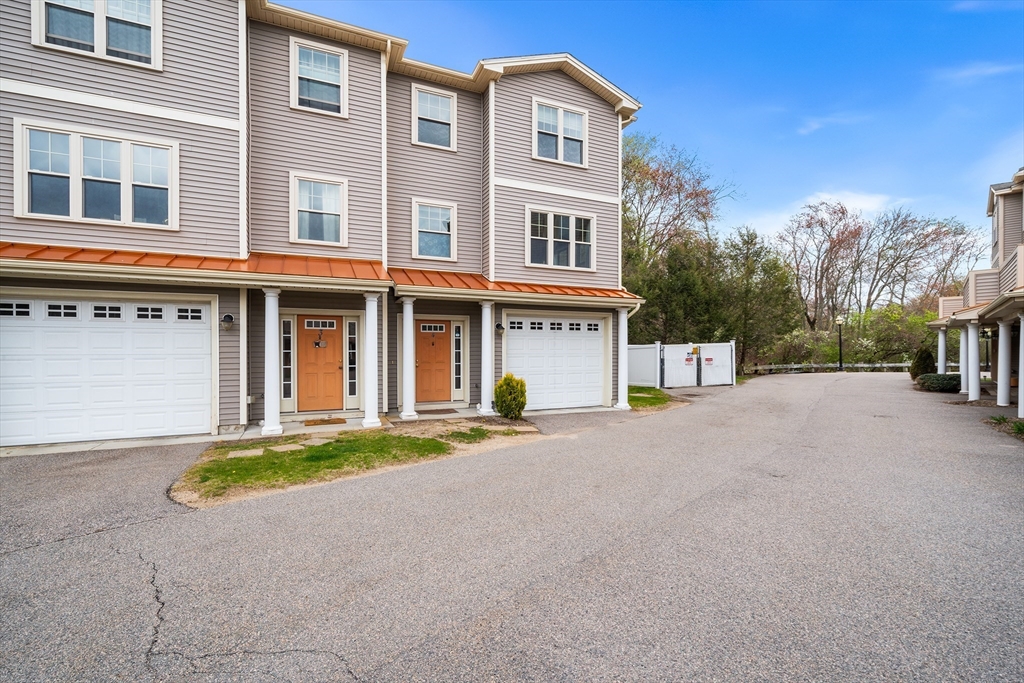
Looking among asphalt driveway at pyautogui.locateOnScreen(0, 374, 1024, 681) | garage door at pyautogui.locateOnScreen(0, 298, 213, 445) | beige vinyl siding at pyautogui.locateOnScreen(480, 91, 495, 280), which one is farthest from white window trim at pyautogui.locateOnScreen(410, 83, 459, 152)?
asphalt driveway at pyautogui.locateOnScreen(0, 374, 1024, 681)

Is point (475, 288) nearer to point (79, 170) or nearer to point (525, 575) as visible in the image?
point (79, 170)

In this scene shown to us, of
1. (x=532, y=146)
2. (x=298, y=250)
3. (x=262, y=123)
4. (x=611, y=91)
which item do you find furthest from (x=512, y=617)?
(x=611, y=91)

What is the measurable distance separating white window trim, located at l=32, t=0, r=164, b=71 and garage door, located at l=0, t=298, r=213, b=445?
4.33 m

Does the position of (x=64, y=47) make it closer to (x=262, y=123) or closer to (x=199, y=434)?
(x=262, y=123)

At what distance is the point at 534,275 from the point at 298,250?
5.67 meters

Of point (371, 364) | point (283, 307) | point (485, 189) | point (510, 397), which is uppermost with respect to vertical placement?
point (485, 189)

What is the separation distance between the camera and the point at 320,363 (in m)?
10.9

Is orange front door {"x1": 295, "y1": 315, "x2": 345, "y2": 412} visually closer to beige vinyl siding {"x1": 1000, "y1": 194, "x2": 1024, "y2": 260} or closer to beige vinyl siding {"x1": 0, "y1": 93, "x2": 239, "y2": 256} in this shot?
beige vinyl siding {"x1": 0, "y1": 93, "x2": 239, "y2": 256}

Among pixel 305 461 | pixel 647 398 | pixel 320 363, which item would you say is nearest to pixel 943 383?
pixel 647 398

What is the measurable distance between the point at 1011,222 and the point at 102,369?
23836mm

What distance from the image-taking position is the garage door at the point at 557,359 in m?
12.4

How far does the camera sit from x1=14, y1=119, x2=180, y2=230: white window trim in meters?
8.02

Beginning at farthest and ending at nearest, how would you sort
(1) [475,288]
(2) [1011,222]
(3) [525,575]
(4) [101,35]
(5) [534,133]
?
(2) [1011,222] < (5) [534,133] < (1) [475,288] < (4) [101,35] < (3) [525,575]

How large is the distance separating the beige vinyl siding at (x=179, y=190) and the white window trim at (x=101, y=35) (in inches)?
36.5
